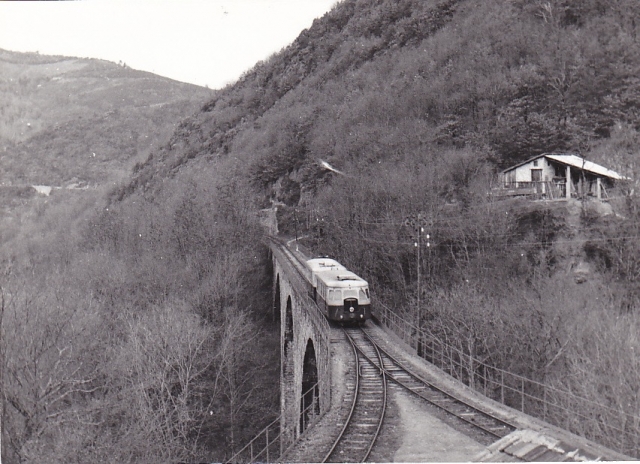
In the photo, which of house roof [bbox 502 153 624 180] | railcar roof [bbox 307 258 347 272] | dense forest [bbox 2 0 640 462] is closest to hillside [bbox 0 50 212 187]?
dense forest [bbox 2 0 640 462]

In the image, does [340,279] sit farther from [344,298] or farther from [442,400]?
[442,400]

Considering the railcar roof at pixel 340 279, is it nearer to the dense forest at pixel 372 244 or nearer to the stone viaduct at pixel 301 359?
the stone viaduct at pixel 301 359

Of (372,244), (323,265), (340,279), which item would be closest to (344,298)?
(340,279)

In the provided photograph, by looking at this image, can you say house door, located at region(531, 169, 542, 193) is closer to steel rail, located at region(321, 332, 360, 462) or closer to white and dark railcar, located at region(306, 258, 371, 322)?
white and dark railcar, located at region(306, 258, 371, 322)

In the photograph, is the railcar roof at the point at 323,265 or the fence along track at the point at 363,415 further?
the railcar roof at the point at 323,265

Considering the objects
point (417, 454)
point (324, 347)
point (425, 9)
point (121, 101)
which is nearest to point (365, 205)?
point (324, 347)

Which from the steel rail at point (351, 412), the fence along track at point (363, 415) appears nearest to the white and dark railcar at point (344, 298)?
the fence along track at point (363, 415)

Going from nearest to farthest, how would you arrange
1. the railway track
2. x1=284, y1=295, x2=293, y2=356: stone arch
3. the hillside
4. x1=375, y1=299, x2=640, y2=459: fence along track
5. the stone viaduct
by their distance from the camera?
the railway track < x1=375, y1=299, x2=640, y2=459: fence along track < the stone viaduct < x1=284, y1=295, x2=293, y2=356: stone arch < the hillside
